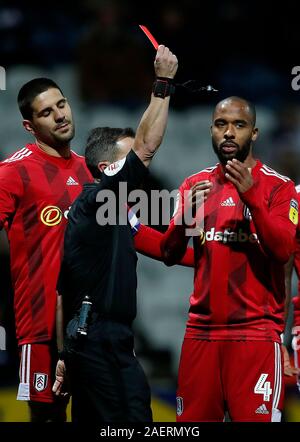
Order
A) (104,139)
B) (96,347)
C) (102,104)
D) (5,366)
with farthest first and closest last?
(102,104) → (5,366) → (104,139) → (96,347)

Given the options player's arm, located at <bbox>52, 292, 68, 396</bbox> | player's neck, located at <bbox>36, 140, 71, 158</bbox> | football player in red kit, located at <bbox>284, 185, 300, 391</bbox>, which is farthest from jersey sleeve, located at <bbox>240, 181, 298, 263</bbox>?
player's neck, located at <bbox>36, 140, 71, 158</bbox>

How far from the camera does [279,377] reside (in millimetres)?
5270

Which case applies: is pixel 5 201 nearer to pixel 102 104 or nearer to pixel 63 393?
pixel 63 393

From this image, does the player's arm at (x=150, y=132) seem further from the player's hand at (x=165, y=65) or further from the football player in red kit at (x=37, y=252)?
the football player in red kit at (x=37, y=252)

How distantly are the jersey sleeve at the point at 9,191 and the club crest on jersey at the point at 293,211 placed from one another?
4.75ft

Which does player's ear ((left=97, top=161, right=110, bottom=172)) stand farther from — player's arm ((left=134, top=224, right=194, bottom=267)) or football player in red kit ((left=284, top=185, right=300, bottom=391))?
football player in red kit ((left=284, top=185, right=300, bottom=391))

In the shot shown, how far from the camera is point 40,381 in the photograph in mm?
5527

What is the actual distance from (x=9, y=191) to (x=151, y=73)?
4.28 m

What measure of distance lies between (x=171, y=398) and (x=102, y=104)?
2.96m

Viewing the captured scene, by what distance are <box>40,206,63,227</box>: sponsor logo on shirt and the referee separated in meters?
0.69

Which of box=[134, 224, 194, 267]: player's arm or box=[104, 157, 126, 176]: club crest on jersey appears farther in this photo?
box=[134, 224, 194, 267]: player's arm

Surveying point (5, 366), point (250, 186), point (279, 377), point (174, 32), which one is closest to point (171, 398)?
point (5, 366)

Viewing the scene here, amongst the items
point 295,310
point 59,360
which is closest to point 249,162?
point 295,310

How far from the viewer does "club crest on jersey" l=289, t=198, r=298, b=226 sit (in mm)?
5312
